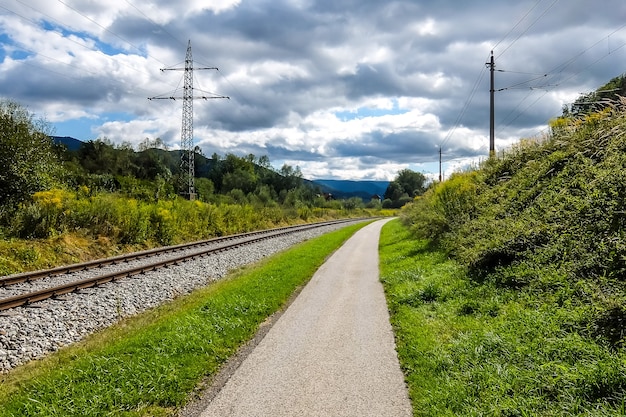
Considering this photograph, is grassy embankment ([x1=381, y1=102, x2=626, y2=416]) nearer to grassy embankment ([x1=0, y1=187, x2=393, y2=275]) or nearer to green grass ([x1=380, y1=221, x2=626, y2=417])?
green grass ([x1=380, y1=221, x2=626, y2=417])

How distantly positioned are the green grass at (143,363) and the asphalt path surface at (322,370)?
2.10 feet

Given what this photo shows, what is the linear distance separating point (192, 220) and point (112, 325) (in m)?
20.8

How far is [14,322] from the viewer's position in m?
8.87

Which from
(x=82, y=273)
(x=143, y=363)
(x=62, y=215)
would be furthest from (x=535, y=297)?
(x=62, y=215)

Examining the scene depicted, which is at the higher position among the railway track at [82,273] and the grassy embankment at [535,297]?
the grassy embankment at [535,297]

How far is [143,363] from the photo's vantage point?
21.7 ft

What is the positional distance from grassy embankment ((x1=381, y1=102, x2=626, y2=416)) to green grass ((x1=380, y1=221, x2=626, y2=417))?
0.02m

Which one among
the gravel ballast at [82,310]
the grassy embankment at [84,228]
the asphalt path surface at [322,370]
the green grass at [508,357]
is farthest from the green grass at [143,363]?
the grassy embankment at [84,228]

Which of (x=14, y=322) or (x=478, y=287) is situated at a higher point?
(x=478, y=287)

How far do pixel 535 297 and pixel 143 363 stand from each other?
664cm

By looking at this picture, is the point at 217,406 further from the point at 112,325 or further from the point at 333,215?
the point at 333,215

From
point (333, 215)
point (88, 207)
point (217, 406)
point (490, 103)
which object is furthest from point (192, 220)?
point (333, 215)

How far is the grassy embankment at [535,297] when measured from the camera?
4895 millimetres

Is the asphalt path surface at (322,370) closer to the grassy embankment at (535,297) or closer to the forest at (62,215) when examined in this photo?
the grassy embankment at (535,297)
